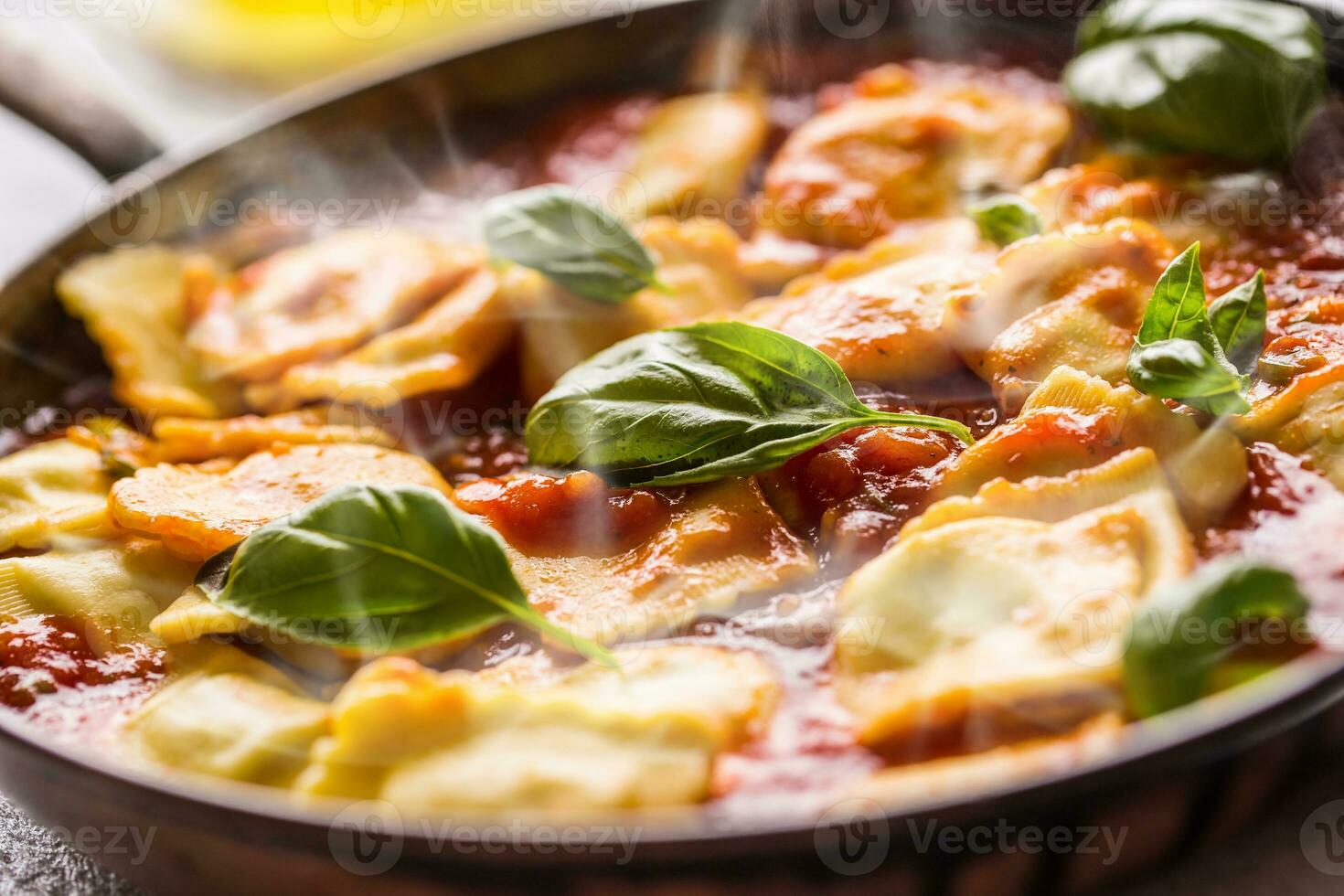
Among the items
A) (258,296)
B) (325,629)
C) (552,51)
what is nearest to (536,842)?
(325,629)

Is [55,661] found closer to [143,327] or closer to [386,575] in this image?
[386,575]

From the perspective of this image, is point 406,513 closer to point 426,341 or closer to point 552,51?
point 426,341

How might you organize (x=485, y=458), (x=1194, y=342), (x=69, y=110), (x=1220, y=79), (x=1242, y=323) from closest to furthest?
(x=1194, y=342) < (x=1242, y=323) < (x=485, y=458) < (x=1220, y=79) < (x=69, y=110)

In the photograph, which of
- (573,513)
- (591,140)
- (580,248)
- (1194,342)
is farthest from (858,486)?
(591,140)

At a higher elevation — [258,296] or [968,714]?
[258,296]

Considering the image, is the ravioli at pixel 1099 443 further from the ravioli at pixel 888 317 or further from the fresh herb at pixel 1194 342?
the ravioli at pixel 888 317

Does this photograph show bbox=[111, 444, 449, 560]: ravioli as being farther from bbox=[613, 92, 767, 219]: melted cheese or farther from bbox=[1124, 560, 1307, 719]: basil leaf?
bbox=[1124, 560, 1307, 719]: basil leaf

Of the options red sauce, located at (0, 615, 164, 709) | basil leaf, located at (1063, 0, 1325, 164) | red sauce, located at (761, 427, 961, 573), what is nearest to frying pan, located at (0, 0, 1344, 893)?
red sauce, located at (0, 615, 164, 709)
